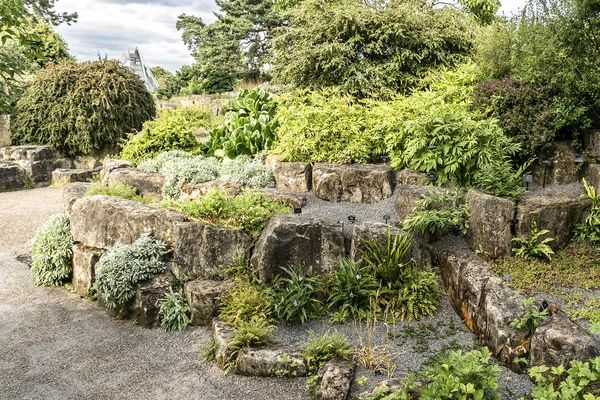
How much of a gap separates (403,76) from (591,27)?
4.14 metres

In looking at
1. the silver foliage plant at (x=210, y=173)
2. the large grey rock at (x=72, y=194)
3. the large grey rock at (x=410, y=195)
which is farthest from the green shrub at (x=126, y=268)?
the large grey rock at (x=410, y=195)

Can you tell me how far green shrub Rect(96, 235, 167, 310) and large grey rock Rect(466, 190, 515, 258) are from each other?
386 centimetres

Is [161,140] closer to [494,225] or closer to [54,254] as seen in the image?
[54,254]

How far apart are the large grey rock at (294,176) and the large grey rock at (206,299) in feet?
7.94

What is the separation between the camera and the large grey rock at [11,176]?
1165cm

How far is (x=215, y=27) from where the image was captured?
86.6 ft

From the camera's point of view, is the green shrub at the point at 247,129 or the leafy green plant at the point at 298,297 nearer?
the leafy green plant at the point at 298,297

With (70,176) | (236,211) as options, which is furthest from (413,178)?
(70,176)

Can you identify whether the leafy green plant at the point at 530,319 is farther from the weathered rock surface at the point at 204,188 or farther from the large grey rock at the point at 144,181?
the large grey rock at the point at 144,181

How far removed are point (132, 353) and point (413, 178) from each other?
424 centimetres

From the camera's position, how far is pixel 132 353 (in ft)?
16.0

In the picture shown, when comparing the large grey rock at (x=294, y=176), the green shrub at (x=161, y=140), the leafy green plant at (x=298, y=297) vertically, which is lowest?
the leafy green plant at (x=298, y=297)

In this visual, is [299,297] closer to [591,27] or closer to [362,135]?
[362,135]

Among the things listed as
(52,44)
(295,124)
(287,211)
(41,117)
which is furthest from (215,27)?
(287,211)
